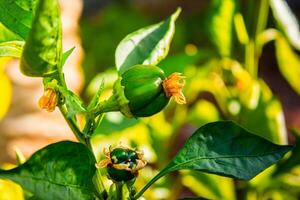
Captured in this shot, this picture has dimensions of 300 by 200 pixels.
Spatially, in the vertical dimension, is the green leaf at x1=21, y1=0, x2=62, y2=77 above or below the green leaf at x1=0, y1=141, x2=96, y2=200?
above

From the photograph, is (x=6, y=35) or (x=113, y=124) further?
(x=113, y=124)

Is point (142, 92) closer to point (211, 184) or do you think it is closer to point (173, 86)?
point (173, 86)

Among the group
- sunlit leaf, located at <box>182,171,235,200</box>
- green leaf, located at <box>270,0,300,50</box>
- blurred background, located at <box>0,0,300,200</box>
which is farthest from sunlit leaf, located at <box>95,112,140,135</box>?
green leaf, located at <box>270,0,300,50</box>

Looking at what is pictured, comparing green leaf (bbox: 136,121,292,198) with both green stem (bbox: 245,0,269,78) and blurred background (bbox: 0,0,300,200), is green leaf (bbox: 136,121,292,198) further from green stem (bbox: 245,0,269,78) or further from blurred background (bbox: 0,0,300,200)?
green stem (bbox: 245,0,269,78)

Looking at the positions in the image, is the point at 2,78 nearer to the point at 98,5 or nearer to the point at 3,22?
the point at 3,22

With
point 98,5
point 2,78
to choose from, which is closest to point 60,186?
point 2,78

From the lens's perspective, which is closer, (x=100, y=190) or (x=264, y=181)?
(x=100, y=190)

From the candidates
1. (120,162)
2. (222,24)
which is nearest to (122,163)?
(120,162)
